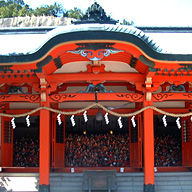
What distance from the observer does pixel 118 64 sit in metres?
9.58

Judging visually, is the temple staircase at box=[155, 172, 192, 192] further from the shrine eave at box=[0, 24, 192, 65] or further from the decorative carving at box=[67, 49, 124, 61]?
the decorative carving at box=[67, 49, 124, 61]

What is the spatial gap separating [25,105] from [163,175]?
5.10 m

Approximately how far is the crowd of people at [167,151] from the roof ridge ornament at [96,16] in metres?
6.50

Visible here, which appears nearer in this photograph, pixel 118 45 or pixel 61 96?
pixel 118 45

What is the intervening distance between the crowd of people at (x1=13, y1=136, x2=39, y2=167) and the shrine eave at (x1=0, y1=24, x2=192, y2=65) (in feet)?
20.8

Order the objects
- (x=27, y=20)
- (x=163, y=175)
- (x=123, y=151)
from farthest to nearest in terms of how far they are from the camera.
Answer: (x=27, y=20)
(x=123, y=151)
(x=163, y=175)

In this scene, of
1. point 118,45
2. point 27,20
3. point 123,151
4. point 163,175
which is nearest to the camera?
point 118,45

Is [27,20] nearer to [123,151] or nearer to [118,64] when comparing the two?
[123,151]

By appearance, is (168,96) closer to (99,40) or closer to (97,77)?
(97,77)

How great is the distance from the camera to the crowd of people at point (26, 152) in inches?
543

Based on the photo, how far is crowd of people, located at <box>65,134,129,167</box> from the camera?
13.7 m

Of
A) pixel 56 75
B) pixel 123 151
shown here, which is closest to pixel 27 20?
pixel 123 151

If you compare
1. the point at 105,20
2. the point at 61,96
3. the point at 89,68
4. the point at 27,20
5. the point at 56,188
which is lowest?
the point at 56,188

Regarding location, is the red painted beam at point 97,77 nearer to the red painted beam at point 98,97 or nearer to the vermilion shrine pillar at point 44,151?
the red painted beam at point 98,97
